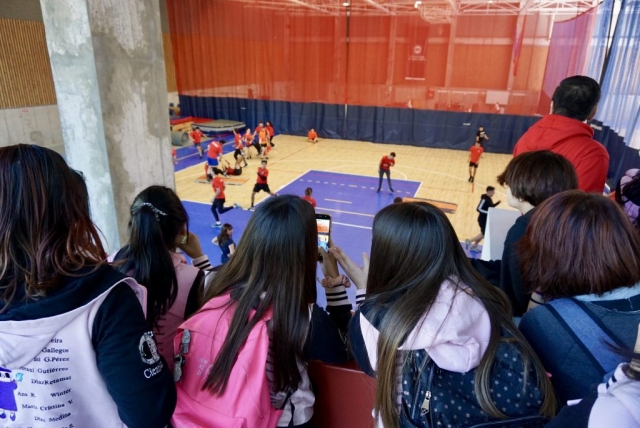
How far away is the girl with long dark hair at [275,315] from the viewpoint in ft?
4.56

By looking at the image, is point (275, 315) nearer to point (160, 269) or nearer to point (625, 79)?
point (160, 269)

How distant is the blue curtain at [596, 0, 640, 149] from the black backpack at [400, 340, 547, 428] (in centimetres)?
691

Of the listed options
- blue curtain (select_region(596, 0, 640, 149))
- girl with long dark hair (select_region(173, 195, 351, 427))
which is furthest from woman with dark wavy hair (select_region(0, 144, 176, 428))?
blue curtain (select_region(596, 0, 640, 149))

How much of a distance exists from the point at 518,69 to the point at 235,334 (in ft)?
56.7

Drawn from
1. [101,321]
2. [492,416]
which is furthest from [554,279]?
[101,321]

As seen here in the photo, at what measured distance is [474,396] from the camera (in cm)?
118

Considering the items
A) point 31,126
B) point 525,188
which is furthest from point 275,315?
point 31,126

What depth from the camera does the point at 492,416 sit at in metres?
1.17

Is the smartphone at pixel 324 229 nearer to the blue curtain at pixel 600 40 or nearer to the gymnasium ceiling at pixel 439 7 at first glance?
the blue curtain at pixel 600 40

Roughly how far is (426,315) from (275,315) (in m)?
0.51

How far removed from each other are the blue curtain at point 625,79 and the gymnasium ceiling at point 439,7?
6596mm

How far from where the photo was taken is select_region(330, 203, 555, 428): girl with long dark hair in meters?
1.16

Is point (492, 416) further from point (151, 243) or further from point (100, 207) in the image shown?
point (100, 207)

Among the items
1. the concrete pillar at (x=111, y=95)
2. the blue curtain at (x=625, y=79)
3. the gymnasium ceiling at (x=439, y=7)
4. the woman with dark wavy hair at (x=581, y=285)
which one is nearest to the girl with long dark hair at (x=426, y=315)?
the woman with dark wavy hair at (x=581, y=285)
